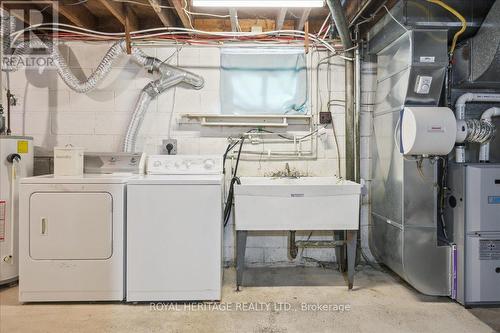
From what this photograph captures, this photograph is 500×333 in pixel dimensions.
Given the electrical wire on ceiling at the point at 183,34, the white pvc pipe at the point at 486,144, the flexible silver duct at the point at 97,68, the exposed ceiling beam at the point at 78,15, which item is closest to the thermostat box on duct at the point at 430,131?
the white pvc pipe at the point at 486,144

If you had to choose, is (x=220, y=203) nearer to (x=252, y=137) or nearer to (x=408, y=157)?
(x=252, y=137)

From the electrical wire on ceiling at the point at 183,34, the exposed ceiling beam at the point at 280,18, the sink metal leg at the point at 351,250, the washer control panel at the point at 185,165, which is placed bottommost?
the sink metal leg at the point at 351,250

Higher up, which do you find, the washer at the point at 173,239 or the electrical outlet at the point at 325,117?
the electrical outlet at the point at 325,117

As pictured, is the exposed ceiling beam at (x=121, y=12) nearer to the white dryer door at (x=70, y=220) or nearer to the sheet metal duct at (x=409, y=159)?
the white dryer door at (x=70, y=220)

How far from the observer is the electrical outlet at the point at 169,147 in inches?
114

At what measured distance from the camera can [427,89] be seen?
2332 mm

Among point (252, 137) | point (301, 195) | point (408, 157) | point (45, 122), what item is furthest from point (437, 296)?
point (45, 122)

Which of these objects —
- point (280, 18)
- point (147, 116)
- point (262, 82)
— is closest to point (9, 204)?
point (147, 116)

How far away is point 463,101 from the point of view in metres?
2.45

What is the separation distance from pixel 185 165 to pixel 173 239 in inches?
27.4

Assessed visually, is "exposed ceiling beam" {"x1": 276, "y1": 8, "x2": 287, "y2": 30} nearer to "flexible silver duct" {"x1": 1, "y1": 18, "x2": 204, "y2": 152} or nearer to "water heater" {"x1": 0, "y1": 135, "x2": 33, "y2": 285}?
"flexible silver duct" {"x1": 1, "y1": 18, "x2": 204, "y2": 152}

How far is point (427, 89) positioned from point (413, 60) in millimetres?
250

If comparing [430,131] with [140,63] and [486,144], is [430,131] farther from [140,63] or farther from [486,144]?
[140,63]

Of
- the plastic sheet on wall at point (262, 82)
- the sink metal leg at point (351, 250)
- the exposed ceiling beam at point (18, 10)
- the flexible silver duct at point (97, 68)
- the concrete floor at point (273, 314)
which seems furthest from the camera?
the plastic sheet on wall at point (262, 82)
